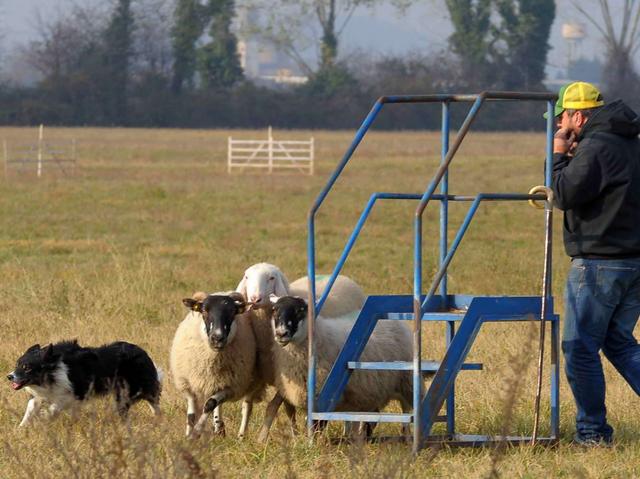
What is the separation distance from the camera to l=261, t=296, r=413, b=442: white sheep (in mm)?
7941

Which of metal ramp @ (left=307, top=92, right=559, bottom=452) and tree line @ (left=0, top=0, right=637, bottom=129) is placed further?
tree line @ (left=0, top=0, right=637, bottom=129)

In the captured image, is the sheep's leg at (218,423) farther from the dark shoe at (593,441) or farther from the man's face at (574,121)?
Answer: the man's face at (574,121)

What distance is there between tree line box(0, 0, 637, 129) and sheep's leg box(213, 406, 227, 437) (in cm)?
6336

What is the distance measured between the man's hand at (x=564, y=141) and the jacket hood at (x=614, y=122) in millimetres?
115

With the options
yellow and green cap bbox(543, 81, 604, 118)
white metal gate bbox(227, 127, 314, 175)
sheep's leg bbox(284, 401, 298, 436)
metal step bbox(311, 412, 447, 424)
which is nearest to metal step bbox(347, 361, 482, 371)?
metal step bbox(311, 412, 447, 424)

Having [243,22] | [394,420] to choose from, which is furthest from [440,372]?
[243,22]

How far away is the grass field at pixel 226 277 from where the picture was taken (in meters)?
6.68

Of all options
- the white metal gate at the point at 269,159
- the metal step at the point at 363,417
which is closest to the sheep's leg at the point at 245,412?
the metal step at the point at 363,417

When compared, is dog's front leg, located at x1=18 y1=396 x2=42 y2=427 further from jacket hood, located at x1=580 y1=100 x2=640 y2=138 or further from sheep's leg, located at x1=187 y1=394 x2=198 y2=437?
jacket hood, located at x1=580 y1=100 x2=640 y2=138

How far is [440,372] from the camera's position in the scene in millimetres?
7461

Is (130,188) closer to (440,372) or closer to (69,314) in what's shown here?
(69,314)

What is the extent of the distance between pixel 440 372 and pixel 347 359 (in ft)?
2.33

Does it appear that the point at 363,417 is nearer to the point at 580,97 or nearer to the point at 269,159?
the point at 580,97

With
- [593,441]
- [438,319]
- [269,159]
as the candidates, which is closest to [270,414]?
[438,319]
